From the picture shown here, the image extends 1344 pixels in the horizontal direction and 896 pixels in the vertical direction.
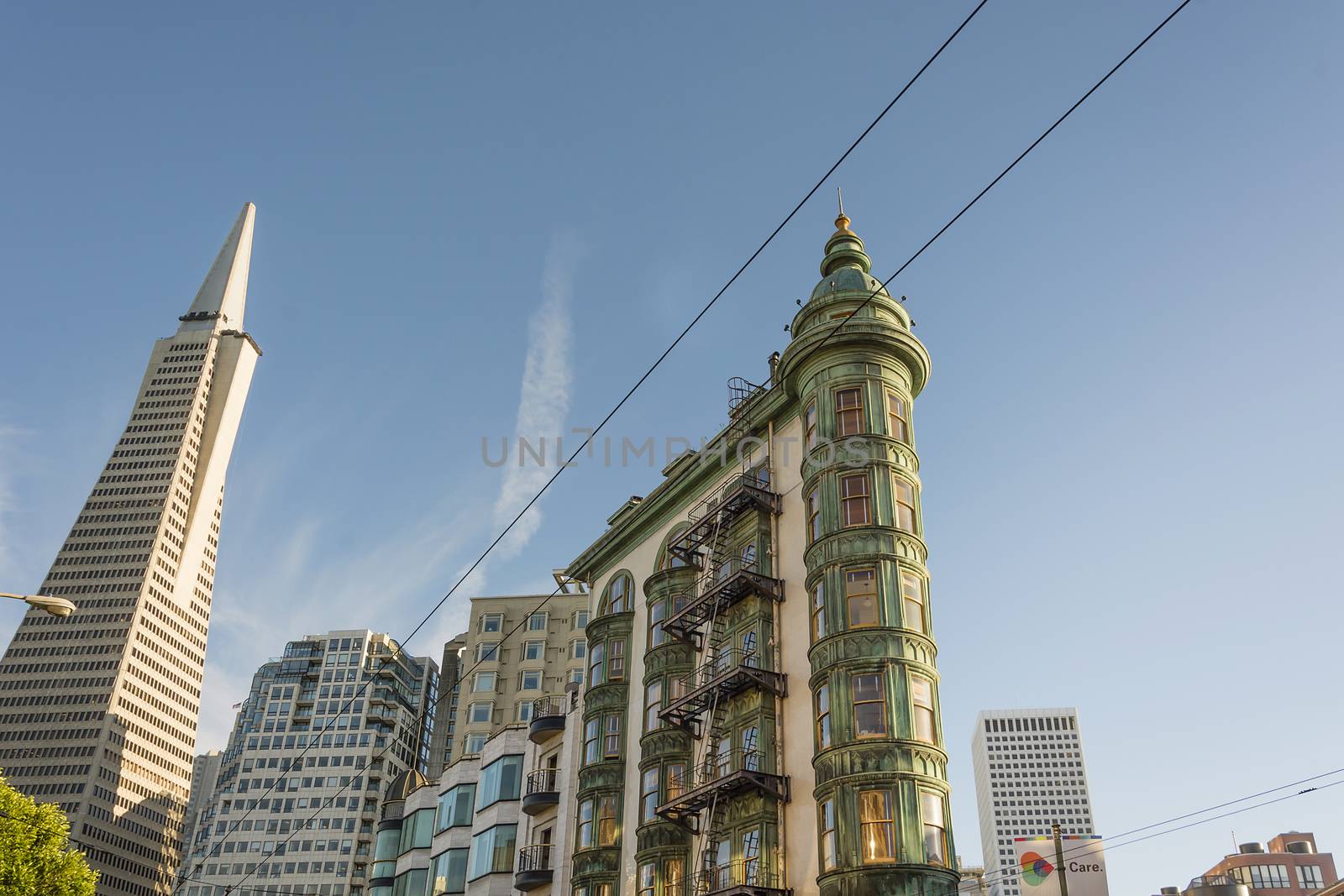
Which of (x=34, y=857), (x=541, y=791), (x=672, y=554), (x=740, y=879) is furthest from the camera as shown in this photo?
(x=34, y=857)

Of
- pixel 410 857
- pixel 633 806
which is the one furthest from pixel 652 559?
pixel 410 857

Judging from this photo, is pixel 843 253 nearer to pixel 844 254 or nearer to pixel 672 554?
pixel 844 254

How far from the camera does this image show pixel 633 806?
4591cm

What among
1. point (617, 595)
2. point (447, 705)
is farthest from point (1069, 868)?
point (447, 705)

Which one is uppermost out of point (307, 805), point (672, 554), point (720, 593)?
point (307, 805)

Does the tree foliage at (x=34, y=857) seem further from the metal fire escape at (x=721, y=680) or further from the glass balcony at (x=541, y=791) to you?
the metal fire escape at (x=721, y=680)

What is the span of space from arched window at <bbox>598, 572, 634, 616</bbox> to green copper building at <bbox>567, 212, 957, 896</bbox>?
0.45 meters

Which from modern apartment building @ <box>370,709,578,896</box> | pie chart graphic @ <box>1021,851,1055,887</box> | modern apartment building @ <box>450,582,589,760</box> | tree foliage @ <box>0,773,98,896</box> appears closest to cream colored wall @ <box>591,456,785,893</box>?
modern apartment building @ <box>370,709,578,896</box>

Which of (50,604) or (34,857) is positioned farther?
(34,857)

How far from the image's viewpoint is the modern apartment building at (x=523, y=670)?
101500mm

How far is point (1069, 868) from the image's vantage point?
34.1 m

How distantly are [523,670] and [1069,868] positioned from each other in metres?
74.7

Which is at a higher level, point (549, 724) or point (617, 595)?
point (617, 595)

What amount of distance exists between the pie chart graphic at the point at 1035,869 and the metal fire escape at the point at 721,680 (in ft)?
23.7
